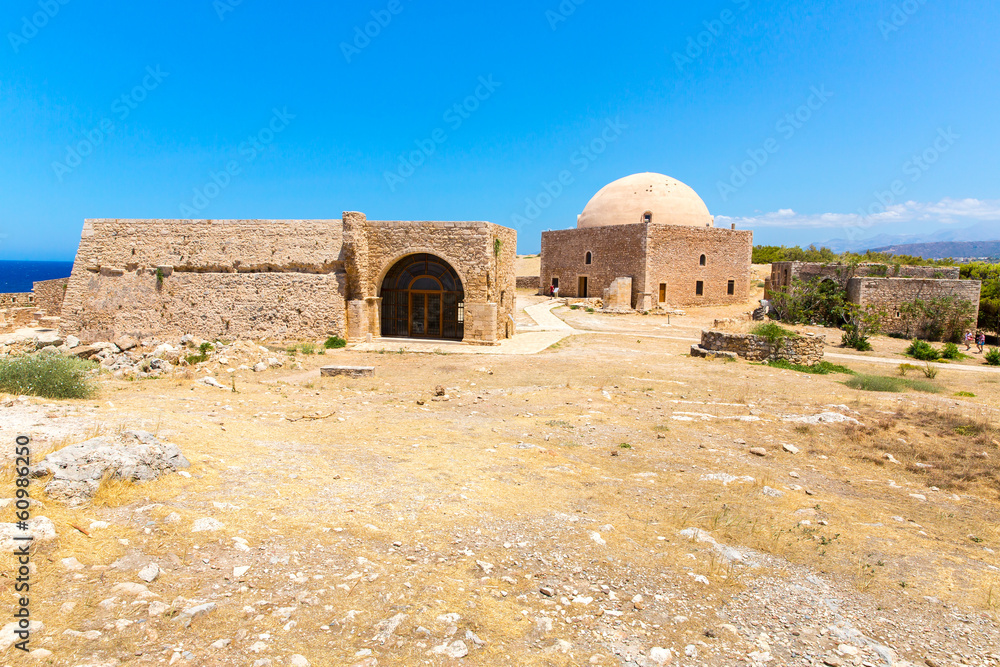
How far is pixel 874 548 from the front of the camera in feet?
14.7

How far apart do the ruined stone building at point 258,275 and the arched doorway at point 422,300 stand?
0.45 meters

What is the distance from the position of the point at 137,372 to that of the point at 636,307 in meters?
25.5

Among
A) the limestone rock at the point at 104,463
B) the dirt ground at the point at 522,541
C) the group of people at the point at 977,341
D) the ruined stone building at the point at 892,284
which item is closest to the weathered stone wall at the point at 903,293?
the ruined stone building at the point at 892,284

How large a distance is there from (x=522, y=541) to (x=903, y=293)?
24.3 meters

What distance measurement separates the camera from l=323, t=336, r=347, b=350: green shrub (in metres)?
15.9

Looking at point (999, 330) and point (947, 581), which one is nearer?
point (947, 581)

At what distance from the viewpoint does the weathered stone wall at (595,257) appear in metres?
31.3

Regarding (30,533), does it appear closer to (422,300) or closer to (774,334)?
(422,300)

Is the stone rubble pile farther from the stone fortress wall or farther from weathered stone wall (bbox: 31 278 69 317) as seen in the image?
the stone fortress wall

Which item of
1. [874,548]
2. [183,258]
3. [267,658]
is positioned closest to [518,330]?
[183,258]

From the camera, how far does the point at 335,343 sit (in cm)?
1609

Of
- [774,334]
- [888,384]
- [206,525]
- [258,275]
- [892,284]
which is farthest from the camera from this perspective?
[892,284]

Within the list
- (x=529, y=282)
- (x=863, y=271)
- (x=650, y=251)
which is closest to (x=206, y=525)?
(x=863, y=271)

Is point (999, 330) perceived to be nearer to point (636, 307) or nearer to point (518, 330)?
point (636, 307)
